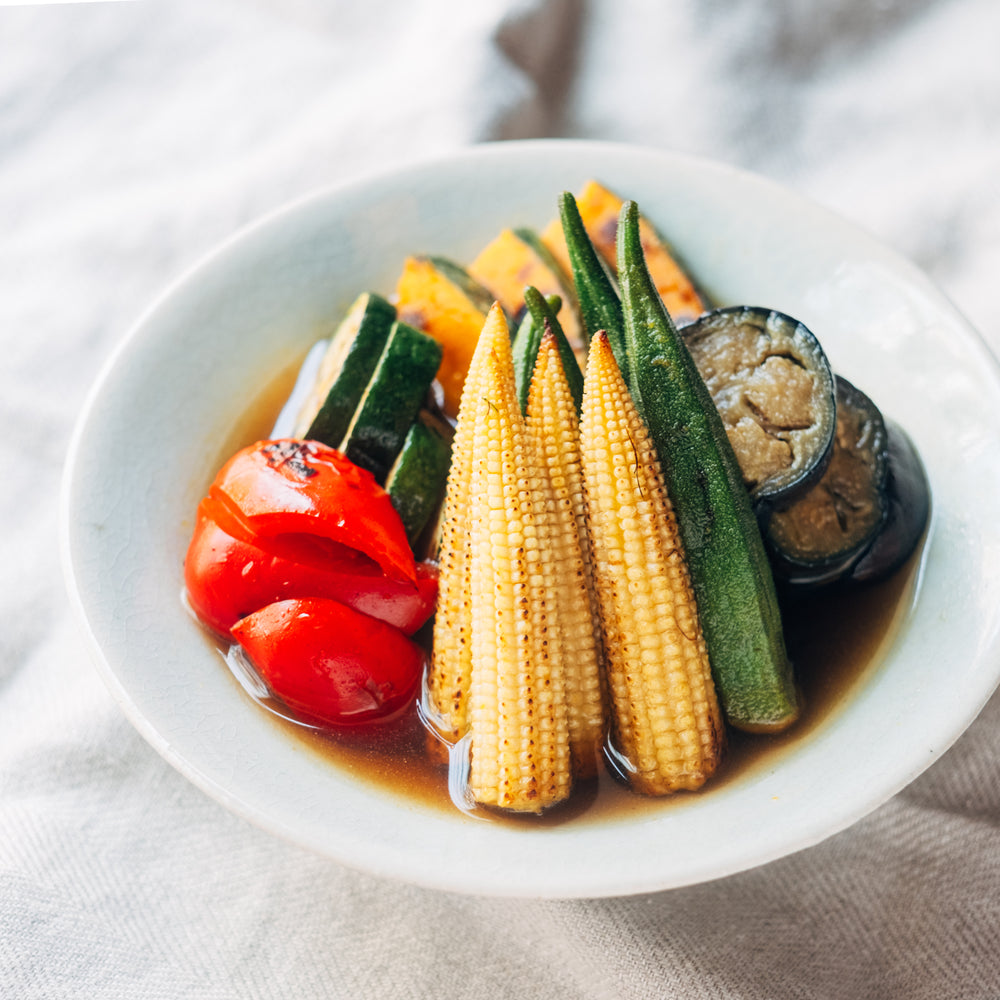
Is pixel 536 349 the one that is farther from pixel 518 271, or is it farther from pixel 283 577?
pixel 283 577

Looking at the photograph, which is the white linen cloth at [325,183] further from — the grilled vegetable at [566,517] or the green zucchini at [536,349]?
the green zucchini at [536,349]

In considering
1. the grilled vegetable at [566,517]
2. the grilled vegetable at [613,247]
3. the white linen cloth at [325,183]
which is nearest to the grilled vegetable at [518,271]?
the grilled vegetable at [613,247]

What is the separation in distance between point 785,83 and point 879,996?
289 centimetres

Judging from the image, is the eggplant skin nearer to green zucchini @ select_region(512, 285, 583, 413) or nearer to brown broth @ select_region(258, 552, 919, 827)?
brown broth @ select_region(258, 552, 919, 827)

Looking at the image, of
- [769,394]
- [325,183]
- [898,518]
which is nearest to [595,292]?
[769,394]

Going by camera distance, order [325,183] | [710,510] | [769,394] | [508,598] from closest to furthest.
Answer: [508,598] → [710,510] → [769,394] → [325,183]

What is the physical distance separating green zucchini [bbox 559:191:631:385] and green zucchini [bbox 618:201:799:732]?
12 centimetres

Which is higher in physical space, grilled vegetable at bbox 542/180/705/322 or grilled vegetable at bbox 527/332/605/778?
grilled vegetable at bbox 542/180/705/322

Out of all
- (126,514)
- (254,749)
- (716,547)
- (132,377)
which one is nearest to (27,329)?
(132,377)

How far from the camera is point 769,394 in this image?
6.83 ft

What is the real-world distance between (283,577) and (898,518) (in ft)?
4.45

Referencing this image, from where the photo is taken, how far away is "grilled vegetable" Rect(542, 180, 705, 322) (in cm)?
252

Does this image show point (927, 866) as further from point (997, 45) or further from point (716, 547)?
point (997, 45)

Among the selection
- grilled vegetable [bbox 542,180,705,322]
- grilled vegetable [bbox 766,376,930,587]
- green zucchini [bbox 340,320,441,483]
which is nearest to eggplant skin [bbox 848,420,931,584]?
grilled vegetable [bbox 766,376,930,587]
